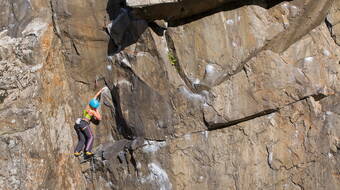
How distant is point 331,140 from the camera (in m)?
8.48

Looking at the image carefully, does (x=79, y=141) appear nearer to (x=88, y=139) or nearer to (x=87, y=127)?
(x=88, y=139)

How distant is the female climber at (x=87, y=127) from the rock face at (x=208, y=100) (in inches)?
19.0

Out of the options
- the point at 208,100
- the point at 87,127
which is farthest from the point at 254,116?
the point at 87,127

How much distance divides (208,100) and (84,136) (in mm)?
2896

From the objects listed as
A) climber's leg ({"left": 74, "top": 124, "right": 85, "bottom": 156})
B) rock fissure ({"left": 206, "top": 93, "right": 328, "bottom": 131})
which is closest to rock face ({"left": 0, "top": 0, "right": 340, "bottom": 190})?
rock fissure ({"left": 206, "top": 93, "right": 328, "bottom": 131})

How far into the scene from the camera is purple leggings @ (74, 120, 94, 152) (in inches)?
364

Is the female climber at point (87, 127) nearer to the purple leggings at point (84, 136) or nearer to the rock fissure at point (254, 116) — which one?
the purple leggings at point (84, 136)

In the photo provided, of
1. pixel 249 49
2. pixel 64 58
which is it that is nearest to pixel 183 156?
pixel 249 49

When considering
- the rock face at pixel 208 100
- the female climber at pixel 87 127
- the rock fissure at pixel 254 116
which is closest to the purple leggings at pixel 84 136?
the female climber at pixel 87 127

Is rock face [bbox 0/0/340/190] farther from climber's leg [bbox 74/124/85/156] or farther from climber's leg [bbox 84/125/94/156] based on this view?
climber's leg [bbox 84/125/94/156]

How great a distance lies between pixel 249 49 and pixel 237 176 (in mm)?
2577

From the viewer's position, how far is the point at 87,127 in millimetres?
9258

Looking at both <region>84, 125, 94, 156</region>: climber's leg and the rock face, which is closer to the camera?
the rock face

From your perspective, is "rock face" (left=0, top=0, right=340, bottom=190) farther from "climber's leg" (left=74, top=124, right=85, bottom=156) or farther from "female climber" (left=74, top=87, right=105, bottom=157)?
"female climber" (left=74, top=87, right=105, bottom=157)
